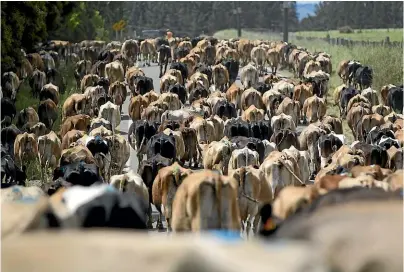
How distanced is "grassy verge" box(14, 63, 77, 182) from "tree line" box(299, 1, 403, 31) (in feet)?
207

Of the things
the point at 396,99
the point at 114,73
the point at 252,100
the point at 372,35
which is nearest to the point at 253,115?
the point at 252,100

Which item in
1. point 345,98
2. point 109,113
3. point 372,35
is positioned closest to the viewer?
point 109,113

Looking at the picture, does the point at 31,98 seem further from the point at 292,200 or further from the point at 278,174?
the point at 292,200

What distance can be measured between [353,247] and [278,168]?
8628 mm

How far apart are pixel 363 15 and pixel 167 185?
101m

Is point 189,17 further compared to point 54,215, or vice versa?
point 189,17

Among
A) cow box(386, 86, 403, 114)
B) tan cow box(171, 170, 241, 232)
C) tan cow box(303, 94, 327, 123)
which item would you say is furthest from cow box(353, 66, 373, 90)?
tan cow box(171, 170, 241, 232)

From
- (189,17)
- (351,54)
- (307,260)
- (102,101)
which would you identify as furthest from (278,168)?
(189,17)

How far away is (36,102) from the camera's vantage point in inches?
1179

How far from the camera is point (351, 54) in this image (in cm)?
4659

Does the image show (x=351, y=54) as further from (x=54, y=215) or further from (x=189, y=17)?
(x=189, y=17)

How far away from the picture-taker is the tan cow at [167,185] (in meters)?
13.7

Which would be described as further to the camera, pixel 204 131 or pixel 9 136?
pixel 204 131

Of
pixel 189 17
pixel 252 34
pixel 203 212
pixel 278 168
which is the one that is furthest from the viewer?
pixel 189 17
